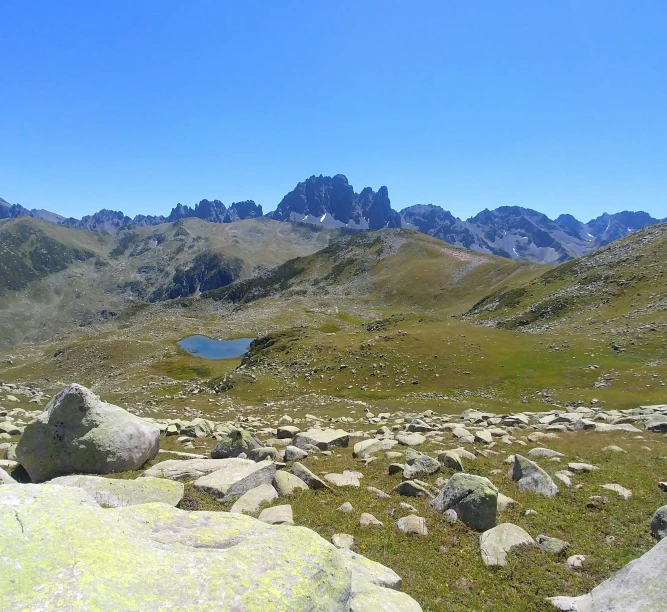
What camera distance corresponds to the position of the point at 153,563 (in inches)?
257

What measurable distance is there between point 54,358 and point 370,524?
10873 centimetres

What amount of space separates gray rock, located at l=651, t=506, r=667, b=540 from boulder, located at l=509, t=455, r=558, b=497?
146 inches

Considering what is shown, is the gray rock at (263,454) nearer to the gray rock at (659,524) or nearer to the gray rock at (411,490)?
the gray rock at (411,490)

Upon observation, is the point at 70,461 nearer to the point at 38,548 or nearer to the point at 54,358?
the point at 38,548

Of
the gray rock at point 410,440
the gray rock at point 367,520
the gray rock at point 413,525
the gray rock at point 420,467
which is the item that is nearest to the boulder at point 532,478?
the gray rock at point 420,467

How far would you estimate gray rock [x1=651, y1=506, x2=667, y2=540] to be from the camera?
12922 millimetres

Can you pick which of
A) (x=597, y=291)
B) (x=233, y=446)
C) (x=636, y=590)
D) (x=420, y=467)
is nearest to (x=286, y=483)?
(x=233, y=446)

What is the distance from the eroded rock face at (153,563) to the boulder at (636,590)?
418 cm

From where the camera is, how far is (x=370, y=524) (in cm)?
1439

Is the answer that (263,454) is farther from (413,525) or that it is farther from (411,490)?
(413,525)

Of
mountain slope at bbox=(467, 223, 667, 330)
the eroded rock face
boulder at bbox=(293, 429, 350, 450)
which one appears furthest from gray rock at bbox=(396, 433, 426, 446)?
mountain slope at bbox=(467, 223, 667, 330)

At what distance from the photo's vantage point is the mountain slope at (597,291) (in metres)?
70.6

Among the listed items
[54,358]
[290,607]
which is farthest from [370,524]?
[54,358]

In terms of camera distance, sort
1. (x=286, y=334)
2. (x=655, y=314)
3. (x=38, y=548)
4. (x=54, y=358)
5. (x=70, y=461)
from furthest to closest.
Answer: (x=54, y=358) < (x=286, y=334) < (x=655, y=314) < (x=70, y=461) < (x=38, y=548)
